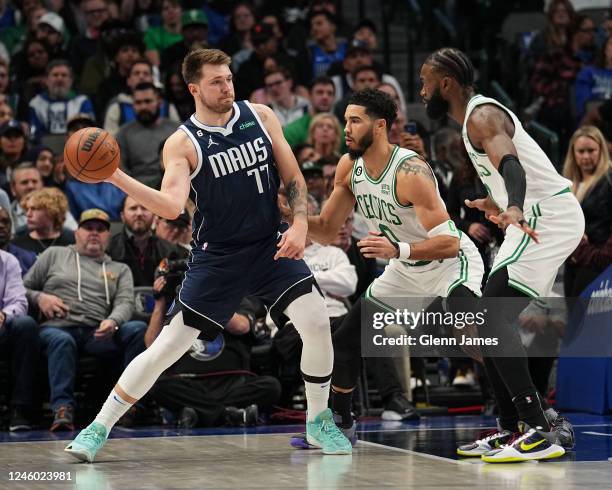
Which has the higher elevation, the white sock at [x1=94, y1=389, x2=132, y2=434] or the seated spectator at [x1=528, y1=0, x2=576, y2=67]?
the seated spectator at [x1=528, y1=0, x2=576, y2=67]

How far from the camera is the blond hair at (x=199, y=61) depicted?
658 centimetres

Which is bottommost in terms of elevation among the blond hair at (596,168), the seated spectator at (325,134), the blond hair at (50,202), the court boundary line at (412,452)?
the court boundary line at (412,452)

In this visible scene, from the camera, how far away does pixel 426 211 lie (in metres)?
6.83

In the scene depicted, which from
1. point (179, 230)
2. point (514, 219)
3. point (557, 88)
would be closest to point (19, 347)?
point (179, 230)

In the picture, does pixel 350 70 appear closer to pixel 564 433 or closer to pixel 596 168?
pixel 596 168

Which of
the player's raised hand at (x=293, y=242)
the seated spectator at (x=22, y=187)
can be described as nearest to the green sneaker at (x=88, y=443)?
the player's raised hand at (x=293, y=242)

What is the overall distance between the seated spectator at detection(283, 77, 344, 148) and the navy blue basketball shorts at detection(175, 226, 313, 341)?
204 inches

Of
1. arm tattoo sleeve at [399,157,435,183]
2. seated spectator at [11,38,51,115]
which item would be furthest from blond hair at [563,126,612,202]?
seated spectator at [11,38,51,115]

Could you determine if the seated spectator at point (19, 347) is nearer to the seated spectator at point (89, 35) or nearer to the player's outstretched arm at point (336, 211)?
the player's outstretched arm at point (336, 211)

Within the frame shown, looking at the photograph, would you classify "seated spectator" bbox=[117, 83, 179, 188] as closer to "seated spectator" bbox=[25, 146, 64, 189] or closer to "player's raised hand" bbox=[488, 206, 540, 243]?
"seated spectator" bbox=[25, 146, 64, 189]

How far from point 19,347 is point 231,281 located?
2.84 metres

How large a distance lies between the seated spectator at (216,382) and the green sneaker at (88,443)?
2300 millimetres

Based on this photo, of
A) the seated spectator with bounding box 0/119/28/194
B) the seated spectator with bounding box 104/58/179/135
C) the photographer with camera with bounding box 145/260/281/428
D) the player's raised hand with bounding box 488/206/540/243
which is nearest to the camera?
the player's raised hand with bounding box 488/206/540/243

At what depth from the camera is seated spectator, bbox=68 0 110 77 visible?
1382 centimetres
